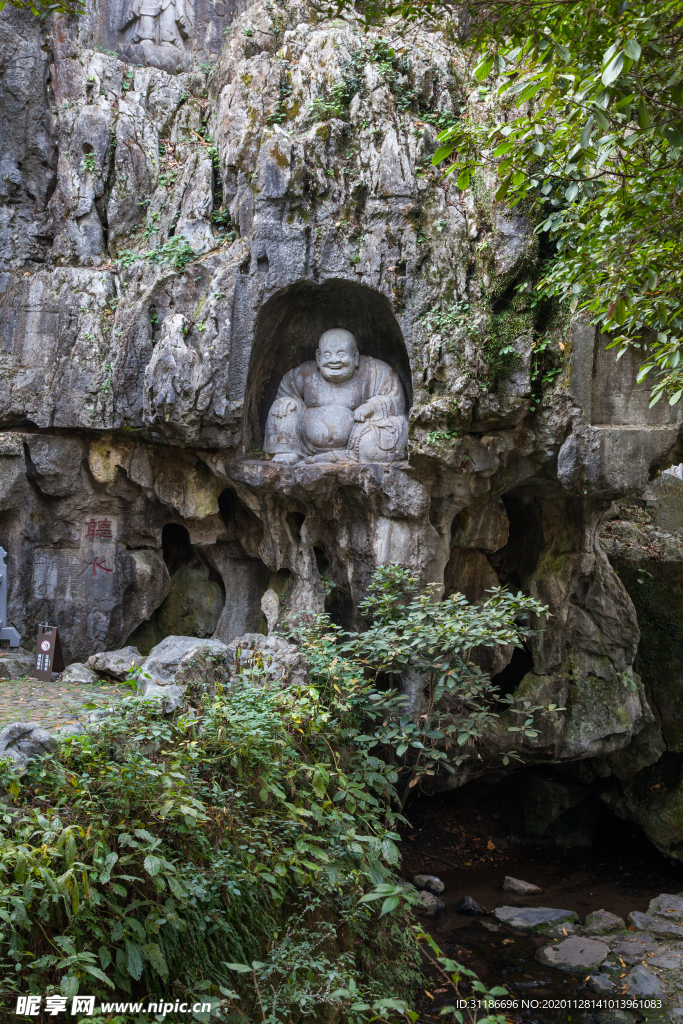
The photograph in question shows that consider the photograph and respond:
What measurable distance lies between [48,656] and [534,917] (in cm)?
665

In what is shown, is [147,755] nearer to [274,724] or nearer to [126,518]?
[274,724]

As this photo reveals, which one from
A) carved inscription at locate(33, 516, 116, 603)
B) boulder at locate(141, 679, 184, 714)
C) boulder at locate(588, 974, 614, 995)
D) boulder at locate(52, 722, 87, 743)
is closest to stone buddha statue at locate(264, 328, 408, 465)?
carved inscription at locate(33, 516, 116, 603)

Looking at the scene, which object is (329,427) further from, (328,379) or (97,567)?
(97,567)

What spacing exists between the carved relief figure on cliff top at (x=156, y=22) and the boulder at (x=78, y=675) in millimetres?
9451

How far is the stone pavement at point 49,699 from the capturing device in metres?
6.56

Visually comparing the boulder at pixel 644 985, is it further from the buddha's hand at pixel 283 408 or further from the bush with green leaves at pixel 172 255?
the bush with green leaves at pixel 172 255

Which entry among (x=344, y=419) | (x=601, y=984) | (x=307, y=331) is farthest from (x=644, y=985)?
(x=307, y=331)

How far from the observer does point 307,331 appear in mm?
10164

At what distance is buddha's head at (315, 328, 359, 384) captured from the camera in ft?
31.8

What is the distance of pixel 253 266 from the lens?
9164 millimetres

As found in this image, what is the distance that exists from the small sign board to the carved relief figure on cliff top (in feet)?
30.3

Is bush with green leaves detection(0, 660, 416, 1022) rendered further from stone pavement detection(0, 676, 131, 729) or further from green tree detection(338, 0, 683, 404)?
green tree detection(338, 0, 683, 404)

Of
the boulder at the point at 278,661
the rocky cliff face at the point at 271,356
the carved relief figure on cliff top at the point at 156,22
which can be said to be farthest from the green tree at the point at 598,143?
the carved relief figure on cliff top at the point at 156,22

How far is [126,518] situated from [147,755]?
543cm
